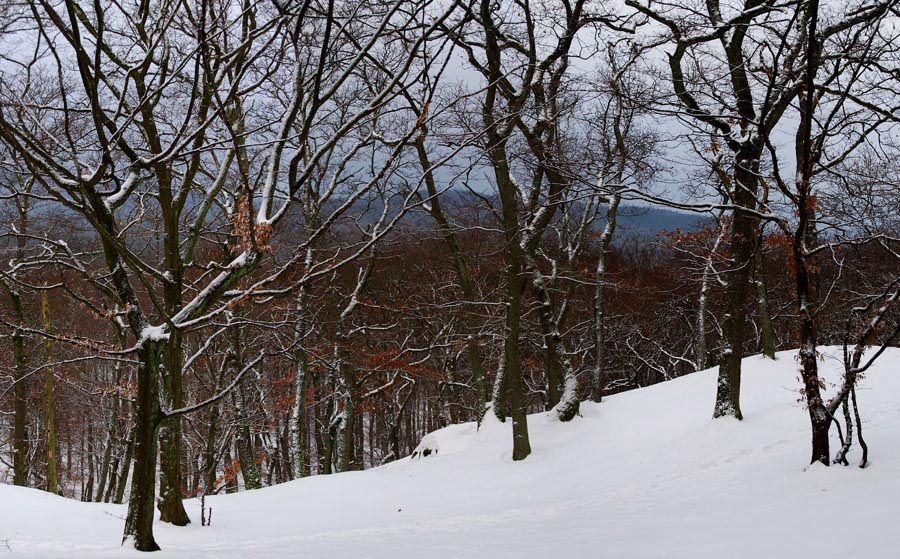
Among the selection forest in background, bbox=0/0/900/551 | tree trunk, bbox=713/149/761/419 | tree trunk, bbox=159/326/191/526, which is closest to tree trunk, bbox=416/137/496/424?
forest in background, bbox=0/0/900/551

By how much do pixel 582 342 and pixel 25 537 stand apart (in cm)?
2157

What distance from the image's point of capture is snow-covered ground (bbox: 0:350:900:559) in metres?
5.09

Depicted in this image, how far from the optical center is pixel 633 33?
9.68m

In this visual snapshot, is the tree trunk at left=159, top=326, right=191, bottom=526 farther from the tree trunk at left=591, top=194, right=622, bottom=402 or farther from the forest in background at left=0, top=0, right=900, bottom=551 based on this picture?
the tree trunk at left=591, top=194, right=622, bottom=402

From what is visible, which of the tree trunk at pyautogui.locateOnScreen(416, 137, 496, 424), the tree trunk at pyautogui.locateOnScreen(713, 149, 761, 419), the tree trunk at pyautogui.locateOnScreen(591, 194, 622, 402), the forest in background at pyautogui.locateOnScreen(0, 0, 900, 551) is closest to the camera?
the forest in background at pyautogui.locateOnScreen(0, 0, 900, 551)

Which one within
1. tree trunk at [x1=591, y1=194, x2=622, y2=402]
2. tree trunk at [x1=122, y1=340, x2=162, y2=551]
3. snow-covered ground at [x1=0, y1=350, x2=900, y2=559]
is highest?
tree trunk at [x1=591, y1=194, x2=622, y2=402]

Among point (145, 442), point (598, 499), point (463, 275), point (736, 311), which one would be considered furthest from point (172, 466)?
point (736, 311)

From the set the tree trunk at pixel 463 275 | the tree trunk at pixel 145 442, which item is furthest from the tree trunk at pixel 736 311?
the tree trunk at pixel 145 442

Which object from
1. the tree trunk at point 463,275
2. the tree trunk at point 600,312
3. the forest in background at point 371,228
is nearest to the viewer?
the forest in background at point 371,228

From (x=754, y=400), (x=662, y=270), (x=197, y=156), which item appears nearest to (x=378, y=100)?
(x=197, y=156)

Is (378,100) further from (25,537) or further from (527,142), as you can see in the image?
(527,142)

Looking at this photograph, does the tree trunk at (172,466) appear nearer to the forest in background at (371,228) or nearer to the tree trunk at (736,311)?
the forest in background at (371,228)

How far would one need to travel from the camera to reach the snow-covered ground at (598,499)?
16.7 feet

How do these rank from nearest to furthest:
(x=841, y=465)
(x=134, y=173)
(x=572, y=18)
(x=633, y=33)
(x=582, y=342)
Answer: (x=134, y=173) → (x=841, y=465) → (x=633, y=33) → (x=572, y=18) → (x=582, y=342)
